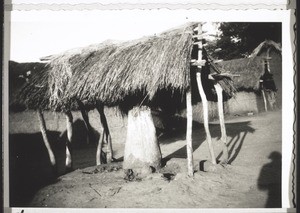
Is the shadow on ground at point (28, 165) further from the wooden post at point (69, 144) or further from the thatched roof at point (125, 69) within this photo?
the thatched roof at point (125, 69)

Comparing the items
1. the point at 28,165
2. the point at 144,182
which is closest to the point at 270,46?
the point at 144,182

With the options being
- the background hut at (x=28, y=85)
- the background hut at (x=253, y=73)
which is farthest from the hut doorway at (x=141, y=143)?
the background hut at (x=253, y=73)

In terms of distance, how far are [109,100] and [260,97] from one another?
131 inches

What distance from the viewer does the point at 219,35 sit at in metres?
3.02

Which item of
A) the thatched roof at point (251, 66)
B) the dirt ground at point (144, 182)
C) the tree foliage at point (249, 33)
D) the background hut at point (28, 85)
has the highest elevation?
the tree foliage at point (249, 33)

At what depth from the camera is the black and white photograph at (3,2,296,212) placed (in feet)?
8.70

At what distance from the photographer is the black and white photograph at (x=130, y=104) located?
104 inches

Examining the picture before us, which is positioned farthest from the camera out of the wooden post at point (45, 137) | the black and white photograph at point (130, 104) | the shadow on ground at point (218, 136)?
the shadow on ground at point (218, 136)

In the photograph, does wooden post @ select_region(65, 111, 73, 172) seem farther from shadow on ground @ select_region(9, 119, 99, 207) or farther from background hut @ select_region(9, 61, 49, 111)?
background hut @ select_region(9, 61, 49, 111)

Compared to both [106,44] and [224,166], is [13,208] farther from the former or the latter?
[224,166]

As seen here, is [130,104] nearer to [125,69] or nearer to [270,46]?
[125,69]

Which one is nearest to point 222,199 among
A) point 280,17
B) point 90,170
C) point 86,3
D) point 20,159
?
point 90,170

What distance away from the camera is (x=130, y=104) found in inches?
133

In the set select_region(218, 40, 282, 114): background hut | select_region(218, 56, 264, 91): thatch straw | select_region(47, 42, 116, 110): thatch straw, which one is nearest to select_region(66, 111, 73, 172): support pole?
select_region(47, 42, 116, 110): thatch straw
